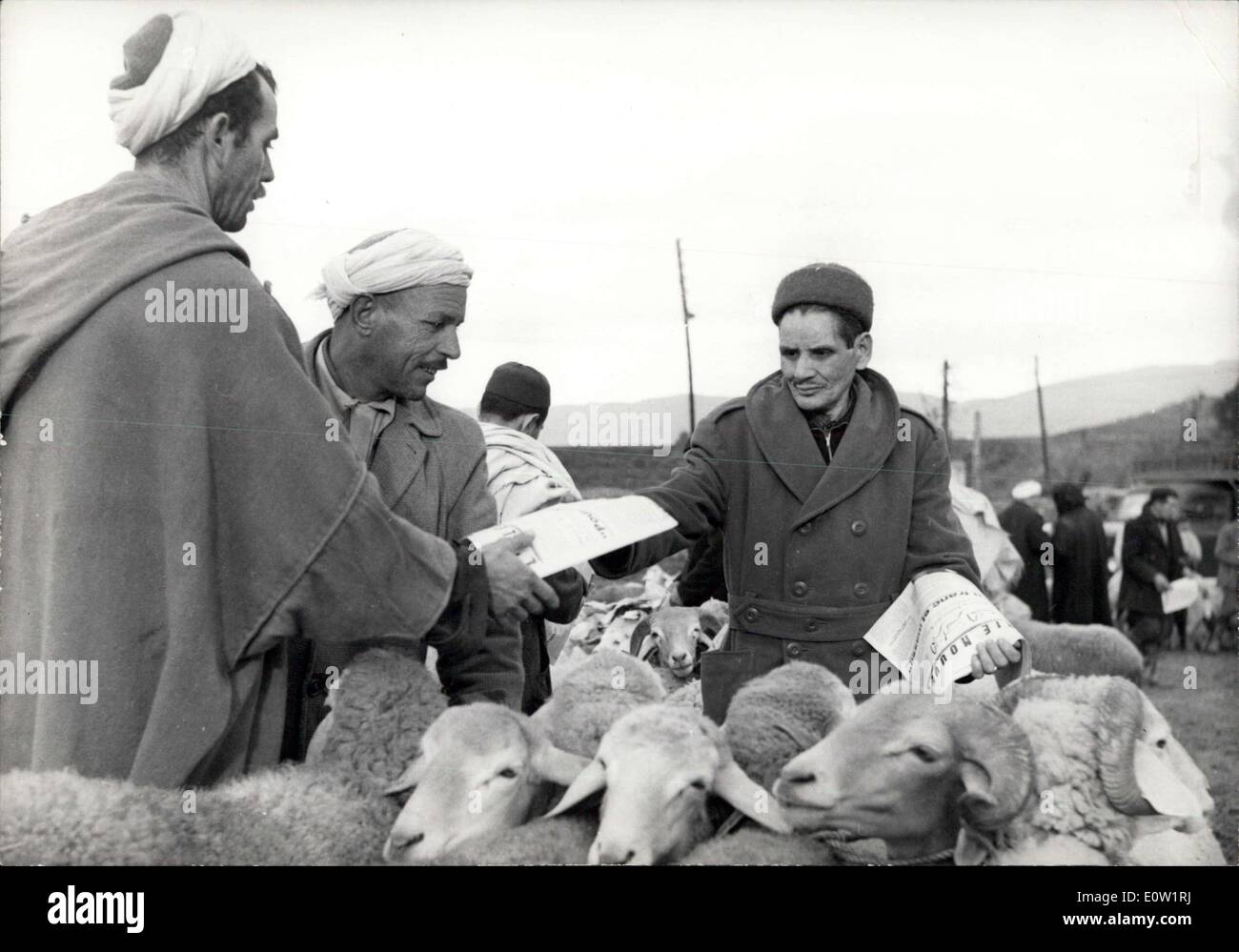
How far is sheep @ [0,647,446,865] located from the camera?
10.9 feet

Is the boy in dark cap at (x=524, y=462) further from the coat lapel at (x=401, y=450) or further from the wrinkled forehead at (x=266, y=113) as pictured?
the wrinkled forehead at (x=266, y=113)

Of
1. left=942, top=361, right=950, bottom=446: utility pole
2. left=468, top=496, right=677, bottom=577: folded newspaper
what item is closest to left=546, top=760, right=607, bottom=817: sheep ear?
left=468, top=496, right=677, bottom=577: folded newspaper

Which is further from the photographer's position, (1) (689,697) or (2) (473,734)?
(1) (689,697)

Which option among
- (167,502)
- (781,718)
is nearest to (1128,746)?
(781,718)

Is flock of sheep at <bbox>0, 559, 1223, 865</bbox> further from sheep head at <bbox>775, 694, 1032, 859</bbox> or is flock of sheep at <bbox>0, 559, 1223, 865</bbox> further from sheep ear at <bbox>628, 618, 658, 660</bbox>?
sheep ear at <bbox>628, 618, 658, 660</bbox>

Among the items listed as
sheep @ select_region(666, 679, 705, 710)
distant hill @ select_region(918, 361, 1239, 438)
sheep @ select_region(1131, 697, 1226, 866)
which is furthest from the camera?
distant hill @ select_region(918, 361, 1239, 438)

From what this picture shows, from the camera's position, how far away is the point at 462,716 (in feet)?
11.5

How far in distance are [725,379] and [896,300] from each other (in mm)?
585

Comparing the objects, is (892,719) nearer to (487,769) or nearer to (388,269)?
(487,769)

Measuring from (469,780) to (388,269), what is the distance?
4.78 ft

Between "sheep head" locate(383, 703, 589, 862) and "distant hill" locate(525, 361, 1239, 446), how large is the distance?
40.8 inches

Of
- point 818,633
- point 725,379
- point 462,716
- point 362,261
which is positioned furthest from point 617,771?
point 362,261

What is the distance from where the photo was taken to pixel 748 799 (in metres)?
3.42

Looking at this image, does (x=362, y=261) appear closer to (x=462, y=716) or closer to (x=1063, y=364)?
(x=462, y=716)
